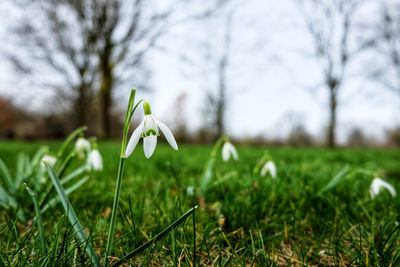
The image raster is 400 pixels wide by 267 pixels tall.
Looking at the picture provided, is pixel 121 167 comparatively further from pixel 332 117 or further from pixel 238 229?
pixel 332 117

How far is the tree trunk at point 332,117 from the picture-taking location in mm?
11789

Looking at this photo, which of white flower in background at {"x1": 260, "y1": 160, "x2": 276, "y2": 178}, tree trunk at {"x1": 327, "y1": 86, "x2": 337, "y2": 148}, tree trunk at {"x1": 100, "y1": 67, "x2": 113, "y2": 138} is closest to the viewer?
white flower in background at {"x1": 260, "y1": 160, "x2": 276, "y2": 178}

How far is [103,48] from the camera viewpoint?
446 inches

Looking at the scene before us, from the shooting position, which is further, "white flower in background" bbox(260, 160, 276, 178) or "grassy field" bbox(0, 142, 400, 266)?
"white flower in background" bbox(260, 160, 276, 178)

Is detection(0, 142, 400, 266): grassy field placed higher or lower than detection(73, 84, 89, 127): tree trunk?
lower

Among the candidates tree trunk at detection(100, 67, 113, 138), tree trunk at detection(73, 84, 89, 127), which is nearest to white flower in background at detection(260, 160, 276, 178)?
tree trunk at detection(100, 67, 113, 138)

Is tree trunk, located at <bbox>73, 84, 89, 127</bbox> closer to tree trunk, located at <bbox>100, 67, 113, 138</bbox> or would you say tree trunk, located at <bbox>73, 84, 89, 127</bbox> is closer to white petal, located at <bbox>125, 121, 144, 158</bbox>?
tree trunk, located at <bbox>100, 67, 113, 138</bbox>

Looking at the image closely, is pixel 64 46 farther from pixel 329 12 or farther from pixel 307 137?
pixel 307 137

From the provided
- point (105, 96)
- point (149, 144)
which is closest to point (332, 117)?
point (105, 96)

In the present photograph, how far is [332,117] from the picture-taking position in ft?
38.8

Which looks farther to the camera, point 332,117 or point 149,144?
point 332,117

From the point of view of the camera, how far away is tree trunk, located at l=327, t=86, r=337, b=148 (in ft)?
38.7

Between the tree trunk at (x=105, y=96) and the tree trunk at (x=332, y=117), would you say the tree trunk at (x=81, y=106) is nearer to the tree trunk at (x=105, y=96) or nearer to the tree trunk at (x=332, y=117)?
the tree trunk at (x=105, y=96)

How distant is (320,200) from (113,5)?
1233 centimetres
